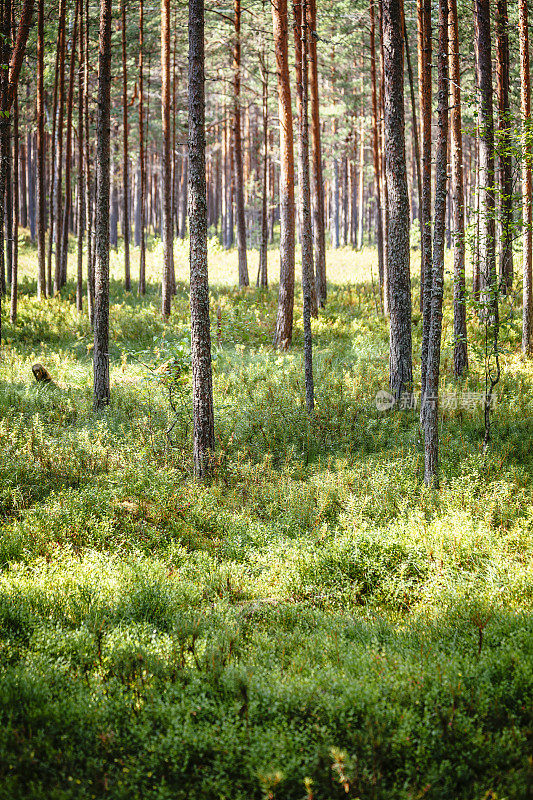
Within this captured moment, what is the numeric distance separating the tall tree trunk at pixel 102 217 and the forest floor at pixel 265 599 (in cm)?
79

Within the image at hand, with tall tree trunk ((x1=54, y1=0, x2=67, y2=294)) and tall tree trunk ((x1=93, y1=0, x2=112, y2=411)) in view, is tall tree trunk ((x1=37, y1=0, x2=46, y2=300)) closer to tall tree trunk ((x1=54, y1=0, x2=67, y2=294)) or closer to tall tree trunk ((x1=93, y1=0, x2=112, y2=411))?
tall tree trunk ((x1=54, y1=0, x2=67, y2=294))

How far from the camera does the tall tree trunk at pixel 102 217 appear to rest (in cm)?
1065

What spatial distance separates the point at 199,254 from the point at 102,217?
3.76 meters

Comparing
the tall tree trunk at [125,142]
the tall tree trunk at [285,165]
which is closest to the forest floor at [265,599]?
the tall tree trunk at [285,165]

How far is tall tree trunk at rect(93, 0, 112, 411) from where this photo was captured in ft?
34.9

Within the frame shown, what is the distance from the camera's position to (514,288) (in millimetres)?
20484

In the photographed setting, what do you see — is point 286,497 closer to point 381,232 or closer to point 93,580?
point 93,580

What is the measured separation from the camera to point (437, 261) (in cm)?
750

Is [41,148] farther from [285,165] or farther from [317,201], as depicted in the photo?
[317,201]

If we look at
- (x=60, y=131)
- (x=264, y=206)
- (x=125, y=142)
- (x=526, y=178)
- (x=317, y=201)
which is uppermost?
(x=125, y=142)

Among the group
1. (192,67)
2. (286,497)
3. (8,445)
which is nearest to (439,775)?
(286,497)

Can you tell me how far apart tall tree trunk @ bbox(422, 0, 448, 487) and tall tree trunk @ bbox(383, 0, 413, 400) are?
2.98 m

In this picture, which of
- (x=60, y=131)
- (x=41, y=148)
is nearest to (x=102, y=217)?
(x=41, y=148)

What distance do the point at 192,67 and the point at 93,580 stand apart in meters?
7.24
